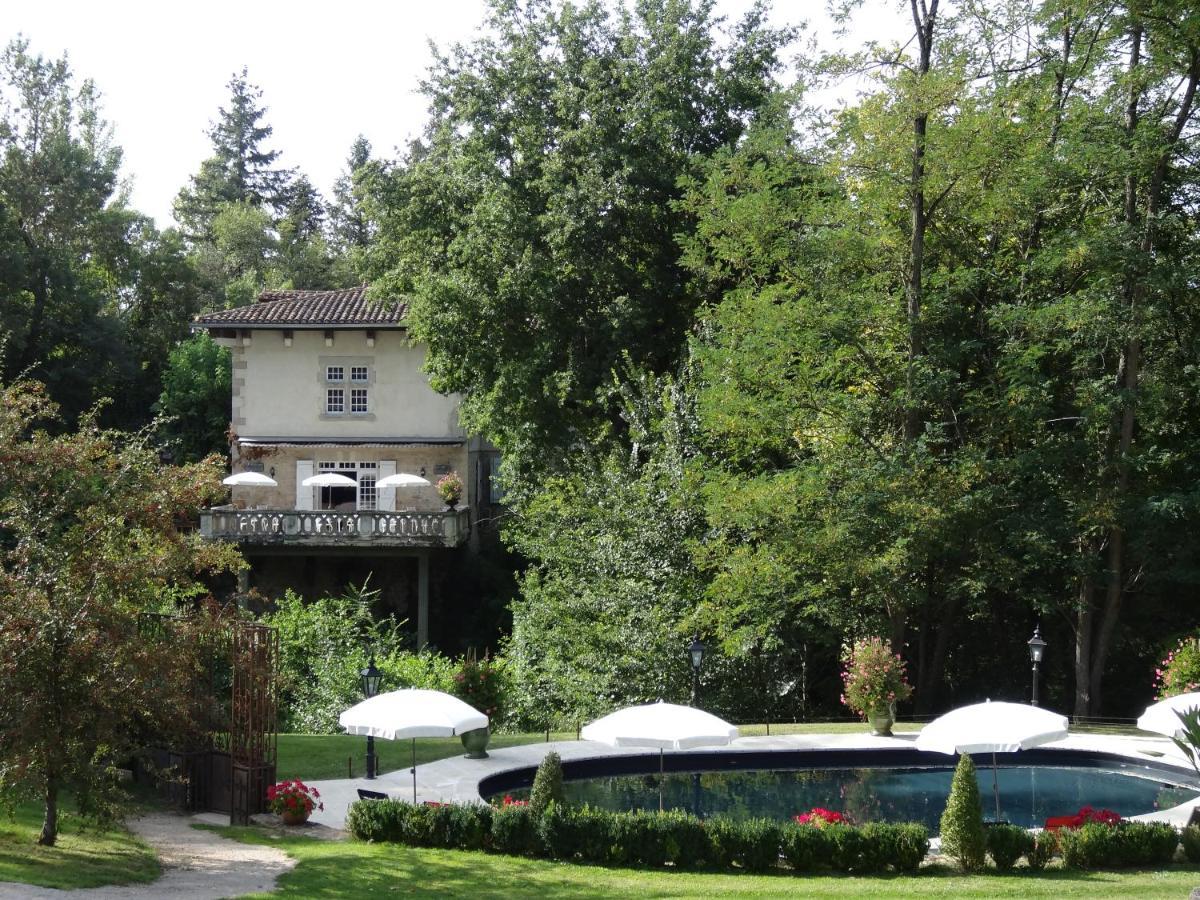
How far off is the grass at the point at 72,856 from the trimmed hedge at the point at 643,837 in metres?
2.62

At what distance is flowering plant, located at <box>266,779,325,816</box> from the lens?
15.0 meters

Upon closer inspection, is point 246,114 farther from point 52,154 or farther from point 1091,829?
point 1091,829

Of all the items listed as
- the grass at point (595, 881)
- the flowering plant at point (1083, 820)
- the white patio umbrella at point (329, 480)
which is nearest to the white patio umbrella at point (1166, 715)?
the flowering plant at point (1083, 820)

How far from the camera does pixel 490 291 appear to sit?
97.2ft

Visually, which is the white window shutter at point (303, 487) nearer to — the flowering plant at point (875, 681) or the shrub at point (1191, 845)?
the flowering plant at point (875, 681)

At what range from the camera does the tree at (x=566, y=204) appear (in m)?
29.0

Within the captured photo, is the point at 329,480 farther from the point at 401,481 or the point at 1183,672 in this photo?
the point at 1183,672

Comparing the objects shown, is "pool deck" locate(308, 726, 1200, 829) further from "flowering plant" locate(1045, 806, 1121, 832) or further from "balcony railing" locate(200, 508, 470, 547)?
"balcony railing" locate(200, 508, 470, 547)

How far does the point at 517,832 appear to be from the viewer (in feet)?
46.0

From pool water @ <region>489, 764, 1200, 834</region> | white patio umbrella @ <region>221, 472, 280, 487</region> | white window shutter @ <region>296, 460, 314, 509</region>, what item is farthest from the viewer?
white window shutter @ <region>296, 460, 314, 509</region>

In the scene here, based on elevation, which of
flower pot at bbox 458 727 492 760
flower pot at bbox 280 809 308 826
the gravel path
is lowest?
the gravel path

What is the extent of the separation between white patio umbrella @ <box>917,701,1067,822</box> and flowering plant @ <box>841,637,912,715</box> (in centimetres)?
639

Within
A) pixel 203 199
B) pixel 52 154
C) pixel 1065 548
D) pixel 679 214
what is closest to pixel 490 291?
pixel 679 214

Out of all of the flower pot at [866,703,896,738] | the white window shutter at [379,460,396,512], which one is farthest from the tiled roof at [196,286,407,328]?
the flower pot at [866,703,896,738]
